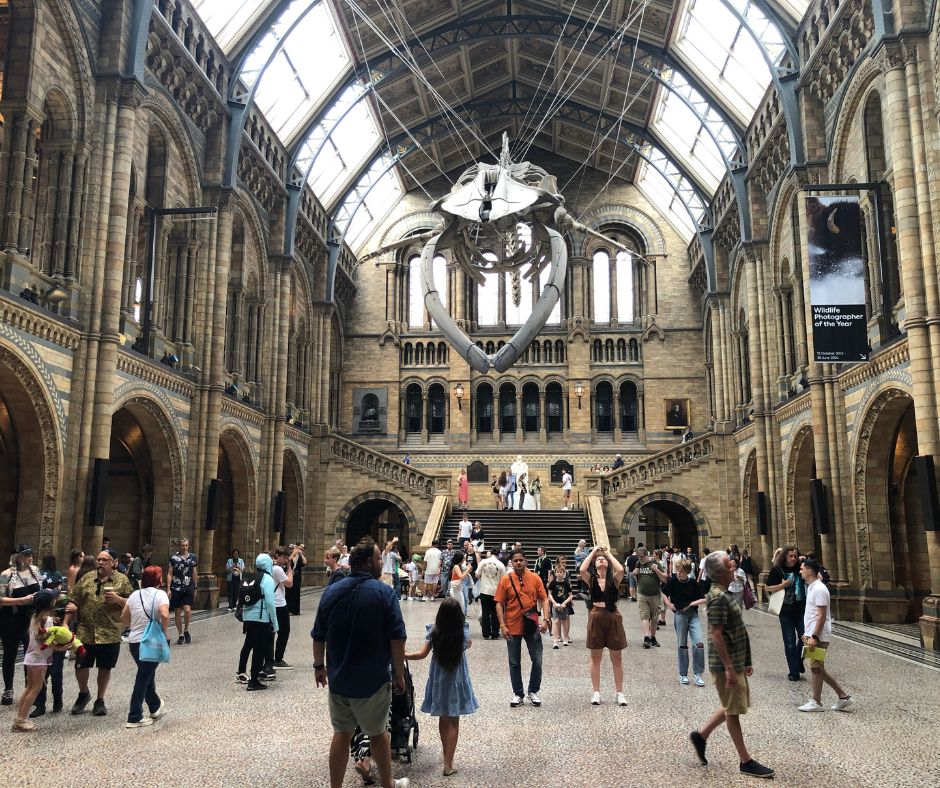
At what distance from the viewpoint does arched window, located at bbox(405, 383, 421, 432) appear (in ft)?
119

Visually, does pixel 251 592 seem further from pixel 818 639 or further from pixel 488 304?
pixel 488 304

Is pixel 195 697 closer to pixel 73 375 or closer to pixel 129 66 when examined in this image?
pixel 73 375

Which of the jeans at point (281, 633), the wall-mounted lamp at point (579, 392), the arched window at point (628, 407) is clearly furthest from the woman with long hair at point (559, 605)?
the arched window at point (628, 407)

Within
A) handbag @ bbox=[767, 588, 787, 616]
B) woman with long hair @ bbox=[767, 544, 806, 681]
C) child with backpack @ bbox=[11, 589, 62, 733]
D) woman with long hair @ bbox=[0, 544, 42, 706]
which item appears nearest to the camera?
child with backpack @ bbox=[11, 589, 62, 733]

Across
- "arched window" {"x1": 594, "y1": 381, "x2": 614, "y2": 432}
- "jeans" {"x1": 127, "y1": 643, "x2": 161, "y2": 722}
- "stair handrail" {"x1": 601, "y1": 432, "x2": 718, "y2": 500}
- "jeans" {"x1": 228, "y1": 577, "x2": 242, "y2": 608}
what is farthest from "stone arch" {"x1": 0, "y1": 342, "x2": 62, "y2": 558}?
"arched window" {"x1": 594, "y1": 381, "x2": 614, "y2": 432}

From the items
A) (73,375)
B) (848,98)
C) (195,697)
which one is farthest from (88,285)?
(848,98)

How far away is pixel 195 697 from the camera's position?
859 centimetres

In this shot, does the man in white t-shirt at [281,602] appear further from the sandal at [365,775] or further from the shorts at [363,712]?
the shorts at [363,712]

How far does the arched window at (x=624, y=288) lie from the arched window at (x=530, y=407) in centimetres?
507

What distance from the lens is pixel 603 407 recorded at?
117 ft

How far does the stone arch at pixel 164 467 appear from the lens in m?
18.8

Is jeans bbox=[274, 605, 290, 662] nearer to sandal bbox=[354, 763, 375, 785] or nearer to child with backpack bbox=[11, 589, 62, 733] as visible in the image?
child with backpack bbox=[11, 589, 62, 733]

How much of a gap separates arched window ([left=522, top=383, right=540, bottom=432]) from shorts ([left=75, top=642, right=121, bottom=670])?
28533 mm

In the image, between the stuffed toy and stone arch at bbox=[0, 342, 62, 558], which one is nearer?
the stuffed toy
